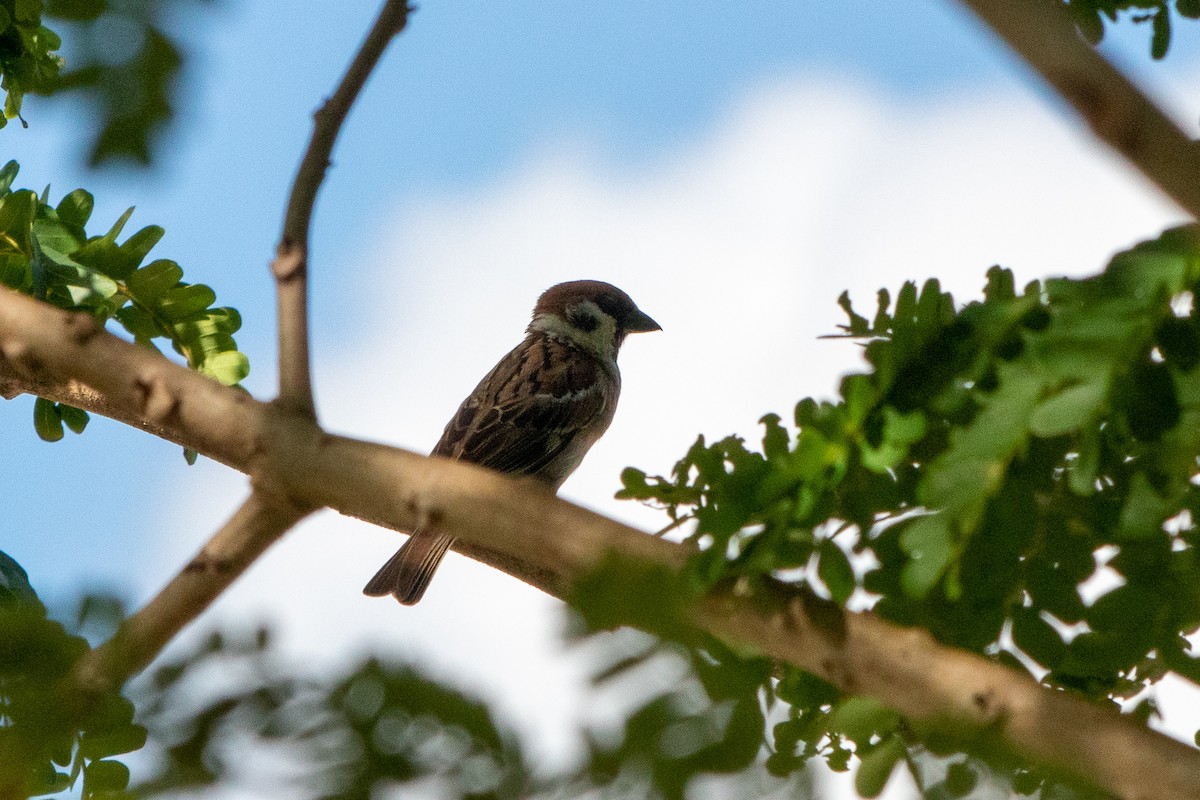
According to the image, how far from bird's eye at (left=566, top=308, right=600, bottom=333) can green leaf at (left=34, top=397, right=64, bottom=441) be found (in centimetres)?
444

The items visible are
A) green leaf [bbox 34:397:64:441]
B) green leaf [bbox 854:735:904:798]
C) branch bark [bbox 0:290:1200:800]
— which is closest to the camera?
branch bark [bbox 0:290:1200:800]

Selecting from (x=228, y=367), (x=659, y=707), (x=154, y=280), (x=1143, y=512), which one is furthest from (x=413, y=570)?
(x=659, y=707)

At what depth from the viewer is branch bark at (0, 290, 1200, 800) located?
145cm

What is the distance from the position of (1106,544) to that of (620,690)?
0.96 metres

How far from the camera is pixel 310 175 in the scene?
6.15 feet

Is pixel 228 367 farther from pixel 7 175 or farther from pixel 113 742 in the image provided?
pixel 113 742

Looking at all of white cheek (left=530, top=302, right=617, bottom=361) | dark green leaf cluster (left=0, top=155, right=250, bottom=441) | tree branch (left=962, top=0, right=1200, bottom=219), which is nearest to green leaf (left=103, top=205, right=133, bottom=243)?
dark green leaf cluster (left=0, top=155, right=250, bottom=441)

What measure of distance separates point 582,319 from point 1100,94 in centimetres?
648

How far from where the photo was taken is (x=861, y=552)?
1.88m

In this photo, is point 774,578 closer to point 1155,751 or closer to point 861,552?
point 861,552

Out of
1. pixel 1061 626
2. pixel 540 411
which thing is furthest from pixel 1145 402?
pixel 540 411

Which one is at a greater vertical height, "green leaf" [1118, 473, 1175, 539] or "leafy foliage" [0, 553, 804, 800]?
"green leaf" [1118, 473, 1175, 539]

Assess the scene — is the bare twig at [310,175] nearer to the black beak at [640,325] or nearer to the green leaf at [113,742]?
the green leaf at [113,742]

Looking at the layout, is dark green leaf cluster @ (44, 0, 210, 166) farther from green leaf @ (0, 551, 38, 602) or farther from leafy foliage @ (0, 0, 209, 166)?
green leaf @ (0, 551, 38, 602)
